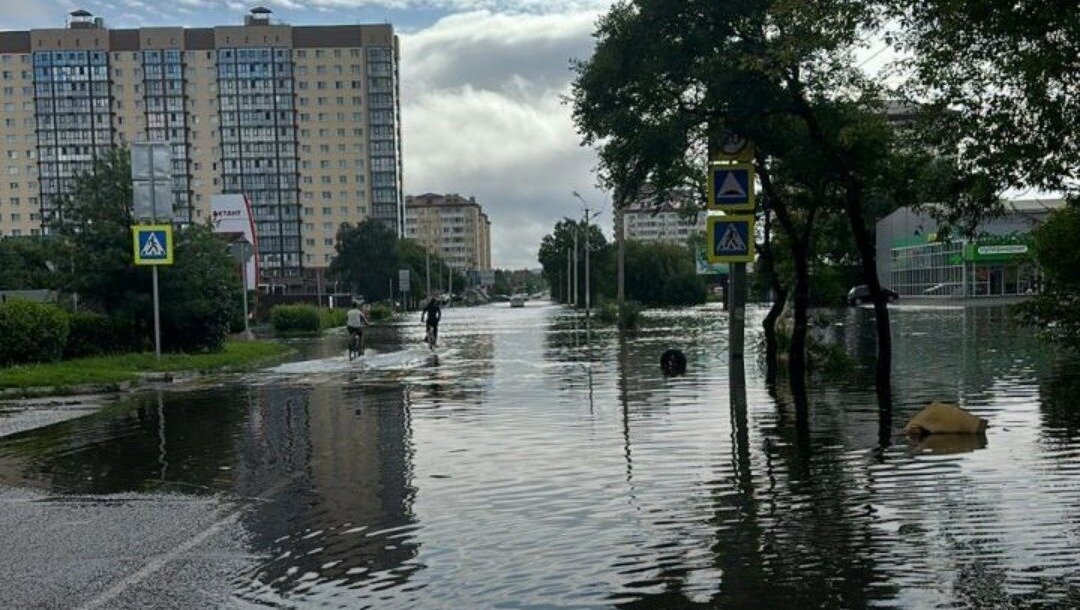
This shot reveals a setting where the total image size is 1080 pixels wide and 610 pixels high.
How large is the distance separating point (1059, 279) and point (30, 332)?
22.0m

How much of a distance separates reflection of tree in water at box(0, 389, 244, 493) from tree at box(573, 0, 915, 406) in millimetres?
8184

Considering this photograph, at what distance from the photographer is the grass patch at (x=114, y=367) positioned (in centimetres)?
2053

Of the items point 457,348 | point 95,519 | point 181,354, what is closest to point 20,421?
point 95,519

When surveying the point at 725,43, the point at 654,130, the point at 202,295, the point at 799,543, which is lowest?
the point at 799,543

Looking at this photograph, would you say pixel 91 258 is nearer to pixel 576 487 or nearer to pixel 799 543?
pixel 576 487

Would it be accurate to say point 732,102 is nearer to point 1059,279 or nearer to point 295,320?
point 1059,279

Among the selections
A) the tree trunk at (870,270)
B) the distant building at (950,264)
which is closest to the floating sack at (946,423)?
the tree trunk at (870,270)

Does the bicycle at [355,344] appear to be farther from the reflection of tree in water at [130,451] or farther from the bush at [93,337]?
the reflection of tree in water at [130,451]

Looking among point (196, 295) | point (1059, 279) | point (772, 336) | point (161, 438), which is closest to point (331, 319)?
point (196, 295)

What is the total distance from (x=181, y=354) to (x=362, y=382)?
33.7 ft

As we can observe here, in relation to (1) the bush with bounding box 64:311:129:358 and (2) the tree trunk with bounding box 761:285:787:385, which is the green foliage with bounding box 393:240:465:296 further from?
(2) the tree trunk with bounding box 761:285:787:385

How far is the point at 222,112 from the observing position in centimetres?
16662

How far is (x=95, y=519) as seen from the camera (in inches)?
316

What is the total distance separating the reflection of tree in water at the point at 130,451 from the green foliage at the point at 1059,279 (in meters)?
11.8
